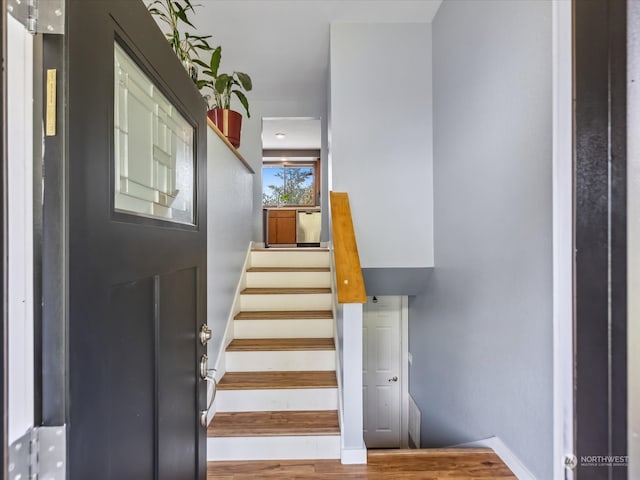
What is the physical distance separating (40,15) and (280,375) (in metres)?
2.10

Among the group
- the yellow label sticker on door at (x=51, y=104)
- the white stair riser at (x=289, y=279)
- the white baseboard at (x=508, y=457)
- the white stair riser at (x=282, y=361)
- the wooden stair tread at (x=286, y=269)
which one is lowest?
the white baseboard at (x=508, y=457)

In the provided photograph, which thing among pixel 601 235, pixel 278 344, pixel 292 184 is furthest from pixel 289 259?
pixel 292 184

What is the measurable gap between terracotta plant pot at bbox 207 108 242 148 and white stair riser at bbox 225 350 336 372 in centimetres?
159

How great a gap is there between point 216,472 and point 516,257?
5.71 feet

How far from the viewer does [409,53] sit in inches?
109

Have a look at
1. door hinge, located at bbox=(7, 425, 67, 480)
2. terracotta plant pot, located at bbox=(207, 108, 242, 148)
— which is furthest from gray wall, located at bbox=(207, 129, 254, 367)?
door hinge, located at bbox=(7, 425, 67, 480)

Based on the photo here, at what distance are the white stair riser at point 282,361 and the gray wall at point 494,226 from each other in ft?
2.90

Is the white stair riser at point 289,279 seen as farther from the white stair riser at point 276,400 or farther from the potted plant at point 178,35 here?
the potted plant at point 178,35

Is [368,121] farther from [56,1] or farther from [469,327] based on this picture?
[56,1]

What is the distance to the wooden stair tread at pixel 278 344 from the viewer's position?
2279 mm

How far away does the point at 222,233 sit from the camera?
2.25 meters

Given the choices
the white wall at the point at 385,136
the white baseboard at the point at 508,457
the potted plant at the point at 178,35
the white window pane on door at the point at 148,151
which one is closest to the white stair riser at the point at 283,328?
the white wall at the point at 385,136

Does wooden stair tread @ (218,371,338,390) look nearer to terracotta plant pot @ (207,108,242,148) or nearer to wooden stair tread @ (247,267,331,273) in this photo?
wooden stair tread @ (247,267,331,273)

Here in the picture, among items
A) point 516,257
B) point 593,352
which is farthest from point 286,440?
point 593,352
